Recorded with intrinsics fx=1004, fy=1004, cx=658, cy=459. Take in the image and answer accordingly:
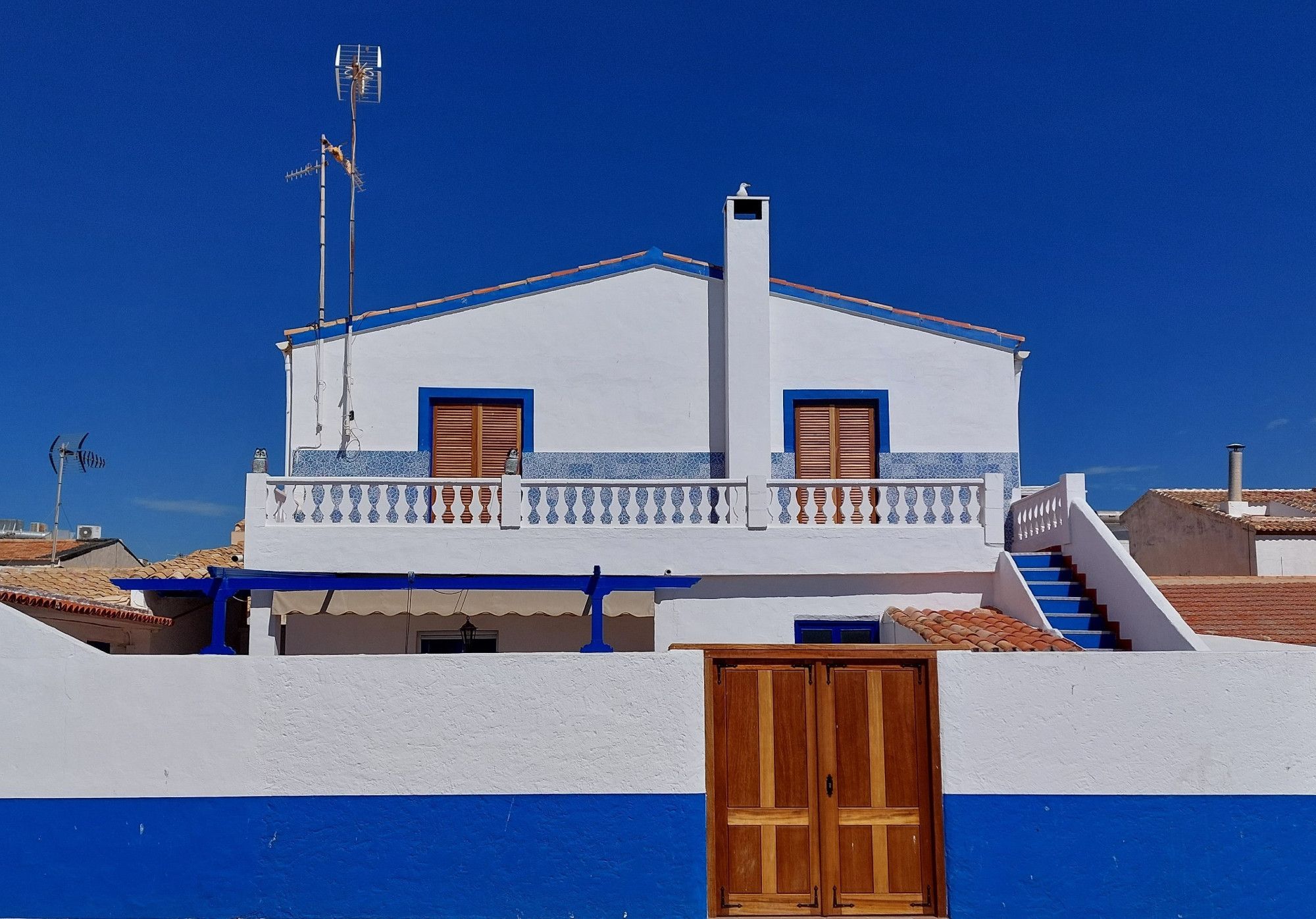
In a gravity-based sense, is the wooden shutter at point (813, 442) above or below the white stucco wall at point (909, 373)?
below

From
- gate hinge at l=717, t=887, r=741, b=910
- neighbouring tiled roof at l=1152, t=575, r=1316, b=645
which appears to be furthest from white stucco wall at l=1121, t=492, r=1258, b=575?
gate hinge at l=717, t=887, r=741, b=910

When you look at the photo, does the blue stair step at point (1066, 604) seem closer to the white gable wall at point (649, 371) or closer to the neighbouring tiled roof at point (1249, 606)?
the neighbouring tiled roof at point (1249, 606)

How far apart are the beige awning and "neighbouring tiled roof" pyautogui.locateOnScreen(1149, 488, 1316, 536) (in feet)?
60.2

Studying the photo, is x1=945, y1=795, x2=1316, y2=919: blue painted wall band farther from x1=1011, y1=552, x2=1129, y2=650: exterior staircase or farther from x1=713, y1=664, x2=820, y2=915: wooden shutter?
x1=1011, y1=552, x2=1129, y2=650: exterior staircase

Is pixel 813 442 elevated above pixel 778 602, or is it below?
above

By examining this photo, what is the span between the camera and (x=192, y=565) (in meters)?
18.1

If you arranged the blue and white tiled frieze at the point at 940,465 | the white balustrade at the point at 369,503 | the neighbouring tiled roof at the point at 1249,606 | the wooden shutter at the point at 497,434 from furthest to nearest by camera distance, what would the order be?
1. the blue and white tiled frieze at the point at 940,465
2. the wooden shutter at the point at 497,434
3. the white balustrade at the point at 369,503
4. the neighbouring tiled roof at the point at 1249,606

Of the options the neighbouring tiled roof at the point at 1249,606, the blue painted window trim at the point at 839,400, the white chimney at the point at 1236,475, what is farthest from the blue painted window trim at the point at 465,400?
the white chimney at the point at 1236,475

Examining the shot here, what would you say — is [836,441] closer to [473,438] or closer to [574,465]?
[574,465]

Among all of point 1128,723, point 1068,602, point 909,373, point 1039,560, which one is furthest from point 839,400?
point 1128,723

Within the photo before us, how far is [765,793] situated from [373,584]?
487cm

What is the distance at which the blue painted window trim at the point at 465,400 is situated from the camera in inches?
586

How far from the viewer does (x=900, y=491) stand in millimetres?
13375

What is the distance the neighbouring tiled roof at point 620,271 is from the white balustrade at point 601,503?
2.77 m
